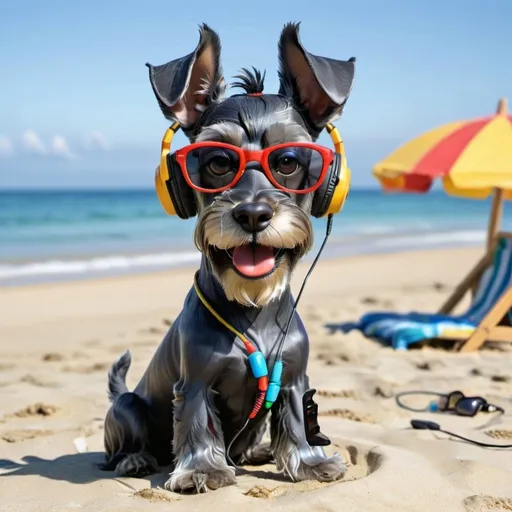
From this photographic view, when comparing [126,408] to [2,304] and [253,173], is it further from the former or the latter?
[2,304]

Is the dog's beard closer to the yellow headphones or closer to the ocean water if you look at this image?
the yellow headphones

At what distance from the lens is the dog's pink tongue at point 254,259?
3178 millimetres

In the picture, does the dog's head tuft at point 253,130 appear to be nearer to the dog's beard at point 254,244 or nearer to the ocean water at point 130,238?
the dog's beard at point 254,244

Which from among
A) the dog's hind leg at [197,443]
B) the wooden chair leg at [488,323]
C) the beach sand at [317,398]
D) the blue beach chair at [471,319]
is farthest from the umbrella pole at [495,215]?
the dog's hind leg at [197,443]

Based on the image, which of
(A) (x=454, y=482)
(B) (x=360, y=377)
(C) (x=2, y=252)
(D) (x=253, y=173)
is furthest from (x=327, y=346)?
(C) (x=2, y=252)

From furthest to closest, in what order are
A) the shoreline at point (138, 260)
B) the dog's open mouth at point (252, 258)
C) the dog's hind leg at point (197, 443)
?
the shoreline at point (138, 260)
the dog's hind leg at point (197, 443)
the dog's open mouth at point (252, 258)

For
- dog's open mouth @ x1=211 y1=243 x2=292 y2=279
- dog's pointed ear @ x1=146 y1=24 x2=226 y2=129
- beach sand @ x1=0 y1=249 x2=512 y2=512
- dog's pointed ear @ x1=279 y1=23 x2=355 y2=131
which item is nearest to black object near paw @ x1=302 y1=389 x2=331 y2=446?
beach sand @ x1=0 y1=249 x2=512 y2=512

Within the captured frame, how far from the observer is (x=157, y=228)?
25219mm

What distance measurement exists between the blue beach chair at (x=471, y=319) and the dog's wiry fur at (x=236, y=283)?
3.91 metres

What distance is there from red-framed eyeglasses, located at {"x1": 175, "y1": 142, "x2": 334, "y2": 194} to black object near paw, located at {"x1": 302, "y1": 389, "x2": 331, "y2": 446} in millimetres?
944

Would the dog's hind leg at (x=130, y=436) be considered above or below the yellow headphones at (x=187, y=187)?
below

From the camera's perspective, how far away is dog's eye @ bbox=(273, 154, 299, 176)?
10.6 ft

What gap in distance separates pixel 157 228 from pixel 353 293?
1499 centimetres

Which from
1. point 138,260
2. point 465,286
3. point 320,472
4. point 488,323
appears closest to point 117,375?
point 320,472
